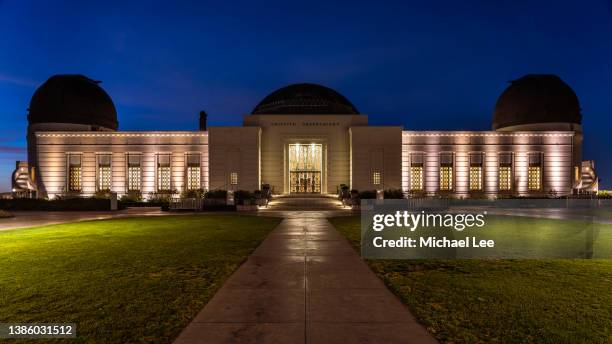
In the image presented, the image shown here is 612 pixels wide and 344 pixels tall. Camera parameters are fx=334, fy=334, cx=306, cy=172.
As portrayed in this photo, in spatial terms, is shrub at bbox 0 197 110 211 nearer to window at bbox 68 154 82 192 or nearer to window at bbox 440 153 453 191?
window at bbox 68 154 82 192

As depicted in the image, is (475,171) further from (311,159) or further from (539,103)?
(311,159)

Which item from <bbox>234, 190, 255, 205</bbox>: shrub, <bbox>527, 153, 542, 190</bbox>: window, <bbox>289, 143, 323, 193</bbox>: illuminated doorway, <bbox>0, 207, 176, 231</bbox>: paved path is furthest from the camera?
<bbox>289, 143, 323, 193</bbox>: illuminated doorway

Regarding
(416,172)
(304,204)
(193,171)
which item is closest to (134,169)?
(193,171)

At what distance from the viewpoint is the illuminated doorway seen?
37.6m

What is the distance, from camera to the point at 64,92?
1548 inches

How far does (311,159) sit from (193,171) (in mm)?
13247

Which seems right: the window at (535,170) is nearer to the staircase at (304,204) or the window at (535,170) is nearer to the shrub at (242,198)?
the staircase at (304,204)

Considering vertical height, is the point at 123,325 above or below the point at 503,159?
below

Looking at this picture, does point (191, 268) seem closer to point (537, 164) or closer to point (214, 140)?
point (214, 140)

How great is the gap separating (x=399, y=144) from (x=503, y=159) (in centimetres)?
1176

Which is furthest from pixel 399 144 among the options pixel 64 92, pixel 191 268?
pixel 64 92

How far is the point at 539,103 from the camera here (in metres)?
38.8

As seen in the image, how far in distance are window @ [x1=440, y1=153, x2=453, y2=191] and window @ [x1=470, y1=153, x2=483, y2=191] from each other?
2.27 meters

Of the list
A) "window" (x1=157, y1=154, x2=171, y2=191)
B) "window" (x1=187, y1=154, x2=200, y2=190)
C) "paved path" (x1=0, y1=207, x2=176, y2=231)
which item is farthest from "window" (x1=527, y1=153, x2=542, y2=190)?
"window" (x1=157, y1=154, x2=171, y2=191)
